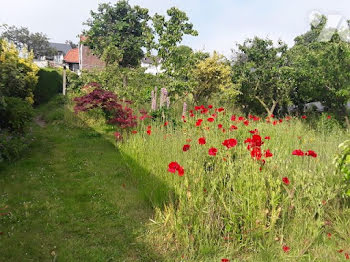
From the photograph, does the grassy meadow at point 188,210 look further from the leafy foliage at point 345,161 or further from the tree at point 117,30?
the tree at point 117,30

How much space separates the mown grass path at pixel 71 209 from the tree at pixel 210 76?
21.5 feet

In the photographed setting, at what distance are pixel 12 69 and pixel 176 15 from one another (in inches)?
265

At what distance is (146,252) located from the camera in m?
3.05

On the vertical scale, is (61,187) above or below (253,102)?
below

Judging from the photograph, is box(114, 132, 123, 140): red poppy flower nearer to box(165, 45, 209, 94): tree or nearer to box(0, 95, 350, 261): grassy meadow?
box(0, 95, 350, 261): grassy meadow

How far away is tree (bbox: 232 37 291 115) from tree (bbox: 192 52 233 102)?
0.50 meters

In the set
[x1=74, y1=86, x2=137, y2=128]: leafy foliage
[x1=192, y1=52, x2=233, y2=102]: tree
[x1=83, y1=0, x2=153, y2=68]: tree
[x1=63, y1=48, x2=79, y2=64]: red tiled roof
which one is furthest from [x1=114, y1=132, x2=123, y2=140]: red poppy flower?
[x1=63, y1=48, x2=79, y2=64]: red tiled roof

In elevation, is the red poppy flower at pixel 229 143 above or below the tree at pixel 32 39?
below

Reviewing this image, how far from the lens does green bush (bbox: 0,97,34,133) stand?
6.82 meters

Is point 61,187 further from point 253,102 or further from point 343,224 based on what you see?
point 253,102

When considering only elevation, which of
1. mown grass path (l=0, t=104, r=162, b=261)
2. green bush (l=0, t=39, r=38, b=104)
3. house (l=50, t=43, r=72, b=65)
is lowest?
mown grass path (l=0, t=104, r=162, b=261)

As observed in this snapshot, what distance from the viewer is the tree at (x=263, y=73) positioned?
11.0 meters

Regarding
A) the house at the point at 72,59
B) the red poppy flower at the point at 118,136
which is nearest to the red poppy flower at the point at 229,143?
the red poppy flower at the point at 118,136

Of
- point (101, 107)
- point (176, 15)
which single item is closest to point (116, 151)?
point (101, 107)
